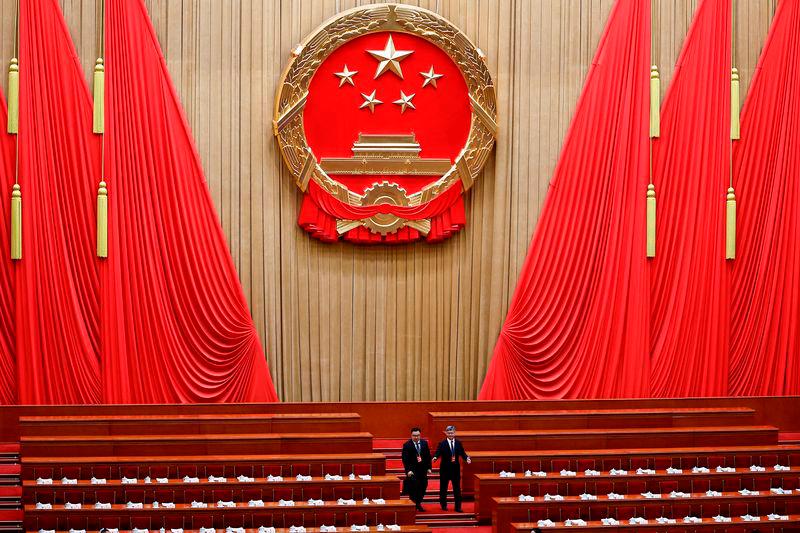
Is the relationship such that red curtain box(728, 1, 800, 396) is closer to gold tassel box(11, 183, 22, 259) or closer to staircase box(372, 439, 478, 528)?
staircase box(372, 439, 478, 528)

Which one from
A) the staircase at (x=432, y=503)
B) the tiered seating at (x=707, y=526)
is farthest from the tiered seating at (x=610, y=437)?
the tiered seating at (x=707, y=526)

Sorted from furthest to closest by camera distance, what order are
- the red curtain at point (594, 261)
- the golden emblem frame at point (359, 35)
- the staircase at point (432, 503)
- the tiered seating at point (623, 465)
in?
the red curtain at point (594, 261) < the golden emblem frame at point (359, 35) < the staircase at point (432, 503) < the tiered seating at point (623, 465)

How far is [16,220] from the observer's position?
504 centimetres

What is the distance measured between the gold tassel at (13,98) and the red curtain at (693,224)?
2810 millimetres

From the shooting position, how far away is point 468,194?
17.9 ft

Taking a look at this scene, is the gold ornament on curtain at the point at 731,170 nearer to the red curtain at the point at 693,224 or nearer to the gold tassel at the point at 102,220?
the red curtain at the point at 693,224

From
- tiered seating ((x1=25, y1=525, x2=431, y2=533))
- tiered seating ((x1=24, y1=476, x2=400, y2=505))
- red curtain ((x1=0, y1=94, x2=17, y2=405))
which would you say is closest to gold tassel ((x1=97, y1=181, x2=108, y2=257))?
red curtain ((x1=0, y1=94, x2=17, y2=405))

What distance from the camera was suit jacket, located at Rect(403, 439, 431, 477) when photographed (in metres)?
4.47

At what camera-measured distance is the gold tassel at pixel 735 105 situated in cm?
554

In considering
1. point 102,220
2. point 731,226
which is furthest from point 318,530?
point 731,226

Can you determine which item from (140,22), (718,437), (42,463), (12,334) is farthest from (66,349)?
(718,437)

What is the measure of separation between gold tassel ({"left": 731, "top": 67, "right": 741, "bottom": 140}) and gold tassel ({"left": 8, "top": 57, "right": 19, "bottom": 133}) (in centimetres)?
317

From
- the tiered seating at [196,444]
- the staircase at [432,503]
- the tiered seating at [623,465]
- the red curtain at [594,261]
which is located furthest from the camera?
the red curtain at [594,261]

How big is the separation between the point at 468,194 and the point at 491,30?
29.4 inches
